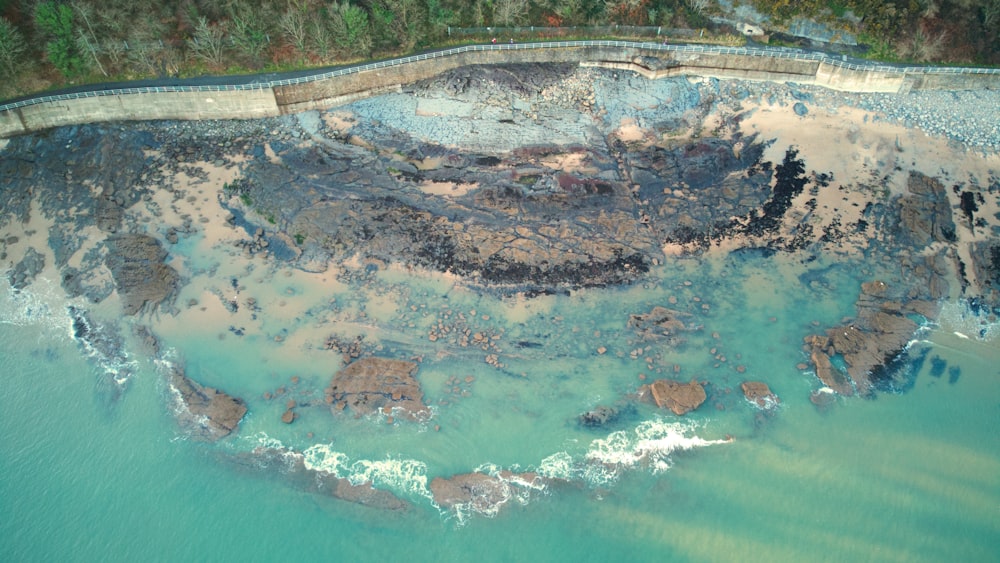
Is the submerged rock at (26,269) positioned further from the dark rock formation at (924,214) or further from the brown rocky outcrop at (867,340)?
the dark rock formation at (924,214)

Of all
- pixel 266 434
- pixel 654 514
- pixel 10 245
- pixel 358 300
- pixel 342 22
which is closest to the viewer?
pixel 654 514

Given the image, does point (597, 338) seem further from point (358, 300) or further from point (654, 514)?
point (358, 300)

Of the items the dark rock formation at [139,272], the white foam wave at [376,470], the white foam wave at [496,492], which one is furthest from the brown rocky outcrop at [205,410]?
the white foam wave at [496,492]

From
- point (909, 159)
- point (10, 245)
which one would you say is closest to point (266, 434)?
point (10, 245)

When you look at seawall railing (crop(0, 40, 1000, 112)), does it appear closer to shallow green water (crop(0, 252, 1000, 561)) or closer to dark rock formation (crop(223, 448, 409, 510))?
shallow green water (crop(0, 252, 1000, 561))

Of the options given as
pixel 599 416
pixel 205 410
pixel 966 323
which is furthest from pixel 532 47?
pixel 205 410

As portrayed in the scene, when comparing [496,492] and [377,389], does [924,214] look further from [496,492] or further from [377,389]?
[377,389]

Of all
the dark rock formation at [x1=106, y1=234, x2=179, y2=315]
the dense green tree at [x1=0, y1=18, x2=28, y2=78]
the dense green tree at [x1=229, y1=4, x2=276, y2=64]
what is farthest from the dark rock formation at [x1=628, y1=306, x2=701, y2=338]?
the dense green tree at [x1=0, y1=18, x2=28, y2=78]
